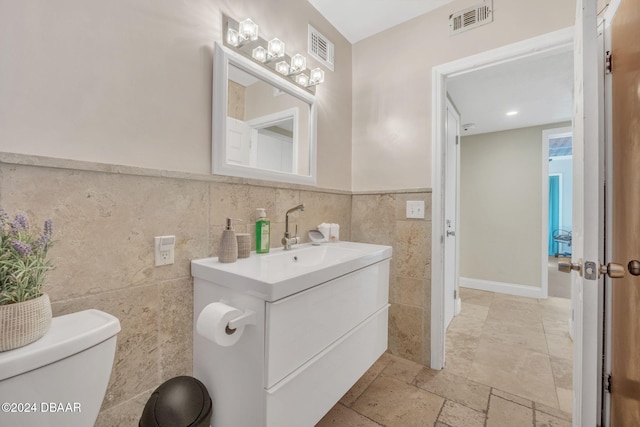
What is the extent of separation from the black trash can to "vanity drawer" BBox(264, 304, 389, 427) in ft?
0.82

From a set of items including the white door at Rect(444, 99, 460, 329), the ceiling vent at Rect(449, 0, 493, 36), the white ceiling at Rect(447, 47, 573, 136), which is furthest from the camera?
the white door at Rect(444, 99, 460, 329)

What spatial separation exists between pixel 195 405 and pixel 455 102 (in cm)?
318

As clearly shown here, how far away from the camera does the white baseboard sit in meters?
3.32

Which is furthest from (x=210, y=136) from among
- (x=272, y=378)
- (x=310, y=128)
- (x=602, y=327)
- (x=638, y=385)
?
(x=602, y=327)

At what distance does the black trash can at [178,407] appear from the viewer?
0.85 m

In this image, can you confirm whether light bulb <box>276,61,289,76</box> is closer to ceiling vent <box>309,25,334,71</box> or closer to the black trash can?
ceiling vent <box>309,25,334,71</box>

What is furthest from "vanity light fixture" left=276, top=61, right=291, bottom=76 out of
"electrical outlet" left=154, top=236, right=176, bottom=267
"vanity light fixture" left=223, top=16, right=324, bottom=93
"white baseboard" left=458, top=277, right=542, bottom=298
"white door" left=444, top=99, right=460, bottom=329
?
"white baseboard" left=458, top=277, right=542, bottom=298

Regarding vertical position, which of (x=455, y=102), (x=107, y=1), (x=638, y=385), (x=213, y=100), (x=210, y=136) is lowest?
(x=638, y=385)

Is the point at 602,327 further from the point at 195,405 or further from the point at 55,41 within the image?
the point at 55,41

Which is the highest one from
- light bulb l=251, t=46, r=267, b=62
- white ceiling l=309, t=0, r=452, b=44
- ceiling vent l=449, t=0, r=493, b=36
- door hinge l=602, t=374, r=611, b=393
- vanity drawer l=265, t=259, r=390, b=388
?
white ceiling l=309, t=0, r=452, b=44

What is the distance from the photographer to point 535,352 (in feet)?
6.70

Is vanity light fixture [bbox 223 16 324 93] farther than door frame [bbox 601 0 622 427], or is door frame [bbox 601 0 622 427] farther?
vanity light fixture [bbox 223 16 324 93]

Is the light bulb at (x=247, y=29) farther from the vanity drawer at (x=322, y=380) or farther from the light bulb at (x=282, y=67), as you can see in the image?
the vanity drawer at (x=322, y=380)

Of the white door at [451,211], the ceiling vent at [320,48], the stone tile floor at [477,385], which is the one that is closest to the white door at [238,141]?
the ceiling vent at [320,48]
